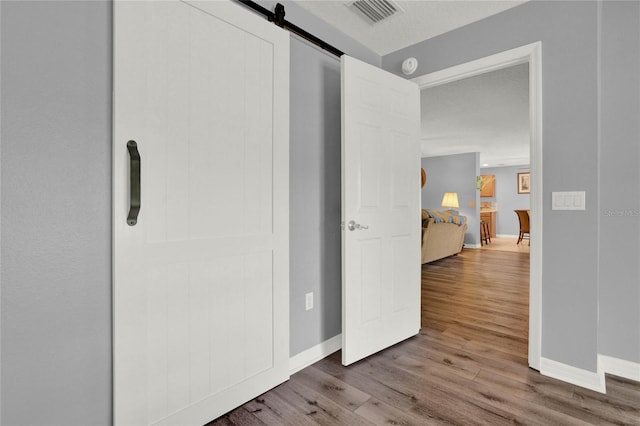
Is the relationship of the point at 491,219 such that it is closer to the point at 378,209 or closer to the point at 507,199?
the point at 507,199

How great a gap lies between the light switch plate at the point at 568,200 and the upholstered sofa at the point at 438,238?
133 inches

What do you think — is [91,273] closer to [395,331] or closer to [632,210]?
Answer: [395,331]

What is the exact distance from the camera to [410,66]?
254 cm

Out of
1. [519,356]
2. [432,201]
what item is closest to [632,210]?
[519,356]

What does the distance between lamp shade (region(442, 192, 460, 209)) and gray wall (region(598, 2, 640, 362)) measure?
19.9 ft

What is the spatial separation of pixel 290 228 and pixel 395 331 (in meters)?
1.13

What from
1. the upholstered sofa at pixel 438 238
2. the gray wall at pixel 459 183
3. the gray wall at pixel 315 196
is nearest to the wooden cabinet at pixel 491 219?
the gray wall at pixel 459 183

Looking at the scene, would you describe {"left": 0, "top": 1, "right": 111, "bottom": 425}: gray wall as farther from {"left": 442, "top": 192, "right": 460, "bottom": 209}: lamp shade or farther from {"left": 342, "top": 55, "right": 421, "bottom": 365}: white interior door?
{"left": 442, "top": 192, "right": 460, "bottom": 209}: lamp shade

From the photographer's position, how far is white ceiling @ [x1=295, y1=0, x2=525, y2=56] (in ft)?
6.76

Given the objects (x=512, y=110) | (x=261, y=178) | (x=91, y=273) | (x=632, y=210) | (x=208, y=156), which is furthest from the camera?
(x=512, y=110)

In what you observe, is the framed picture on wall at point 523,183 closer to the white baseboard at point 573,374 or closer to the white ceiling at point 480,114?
the white ceiling at point 480,114

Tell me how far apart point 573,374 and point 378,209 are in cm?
149

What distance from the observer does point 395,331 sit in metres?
2.36

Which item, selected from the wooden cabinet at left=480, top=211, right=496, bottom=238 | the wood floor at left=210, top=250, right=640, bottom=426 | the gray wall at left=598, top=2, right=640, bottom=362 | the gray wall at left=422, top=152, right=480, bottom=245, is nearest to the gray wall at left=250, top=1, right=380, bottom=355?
the wood floor at left=210, top=250, right=640, bottom=426
